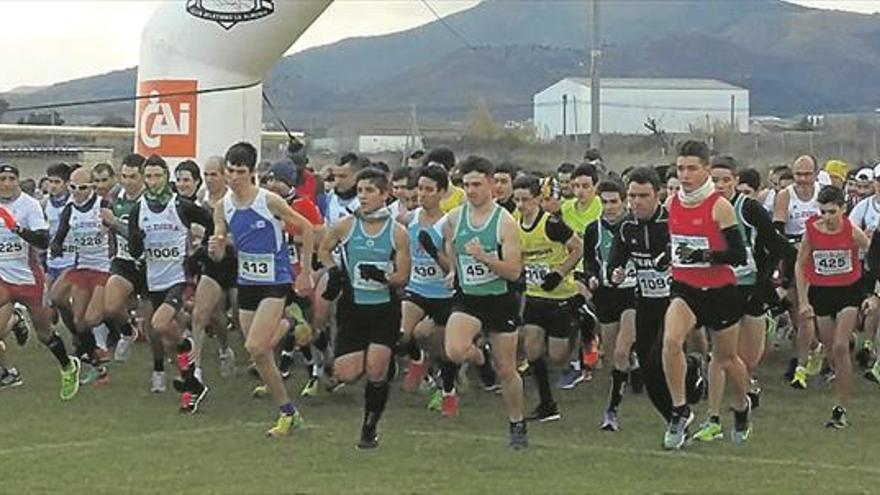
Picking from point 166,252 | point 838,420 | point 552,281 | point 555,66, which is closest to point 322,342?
point 166,252

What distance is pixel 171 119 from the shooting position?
59.2 ft

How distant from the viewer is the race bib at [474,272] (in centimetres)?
1096

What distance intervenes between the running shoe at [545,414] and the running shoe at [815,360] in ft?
11.6

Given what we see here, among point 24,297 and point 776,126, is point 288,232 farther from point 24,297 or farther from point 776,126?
point 776,126

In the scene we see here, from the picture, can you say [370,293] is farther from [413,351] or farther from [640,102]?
[640,102]

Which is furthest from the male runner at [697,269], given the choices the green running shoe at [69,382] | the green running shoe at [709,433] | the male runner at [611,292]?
the green running shoe at [69,382]

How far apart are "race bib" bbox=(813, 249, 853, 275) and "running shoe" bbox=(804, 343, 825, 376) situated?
7.92ft

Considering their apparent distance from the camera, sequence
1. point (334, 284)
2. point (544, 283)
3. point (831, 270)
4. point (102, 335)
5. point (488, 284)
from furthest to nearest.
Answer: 1. point (102, 335)
2. point (831, 270)
3. point (544, 283)
4. point (334, 284)
5. point (488, 284)

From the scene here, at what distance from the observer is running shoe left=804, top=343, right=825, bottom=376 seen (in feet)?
50.1

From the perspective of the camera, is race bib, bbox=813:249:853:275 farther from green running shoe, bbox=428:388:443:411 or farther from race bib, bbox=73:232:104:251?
race bib, bbox=73:232:104:251

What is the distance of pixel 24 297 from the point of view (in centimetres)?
1402

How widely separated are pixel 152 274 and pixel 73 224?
1862 mm

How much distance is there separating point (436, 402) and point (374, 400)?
2.33 m

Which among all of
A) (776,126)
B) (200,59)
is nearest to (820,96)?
(776,126)
